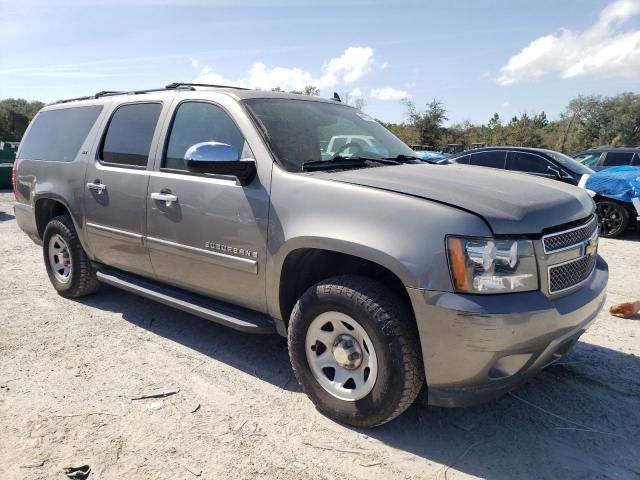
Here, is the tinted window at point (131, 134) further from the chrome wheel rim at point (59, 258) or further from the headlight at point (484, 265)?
the headlight at point (484, 265)

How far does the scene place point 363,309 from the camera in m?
2.62

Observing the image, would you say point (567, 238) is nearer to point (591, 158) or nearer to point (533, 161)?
point (533, 161)

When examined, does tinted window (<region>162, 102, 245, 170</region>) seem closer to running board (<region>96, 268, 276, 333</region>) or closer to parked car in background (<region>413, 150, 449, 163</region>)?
running board (<region>96, 268, 276, 333</region>)

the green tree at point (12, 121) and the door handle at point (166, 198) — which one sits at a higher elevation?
the green tree at point (12, 121)

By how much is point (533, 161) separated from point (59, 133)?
8409 millimetres

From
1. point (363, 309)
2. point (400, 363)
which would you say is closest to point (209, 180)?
Answer: point (363, 309)

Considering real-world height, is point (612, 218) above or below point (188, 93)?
below

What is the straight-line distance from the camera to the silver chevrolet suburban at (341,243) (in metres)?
2.39

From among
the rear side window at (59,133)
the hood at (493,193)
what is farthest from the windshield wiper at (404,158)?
the rear side window at (59,133)

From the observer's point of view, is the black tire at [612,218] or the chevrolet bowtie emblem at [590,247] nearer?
the chevrolet bowtie emblem at [590,247]

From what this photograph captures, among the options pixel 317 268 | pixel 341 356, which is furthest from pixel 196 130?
pixel 341 356

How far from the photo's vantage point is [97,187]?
13.9 feet

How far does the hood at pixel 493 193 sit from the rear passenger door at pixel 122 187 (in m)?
1.67

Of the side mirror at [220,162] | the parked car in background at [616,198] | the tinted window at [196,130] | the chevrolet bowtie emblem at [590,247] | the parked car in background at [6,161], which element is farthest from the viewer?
the parked car in background at [6,161]
